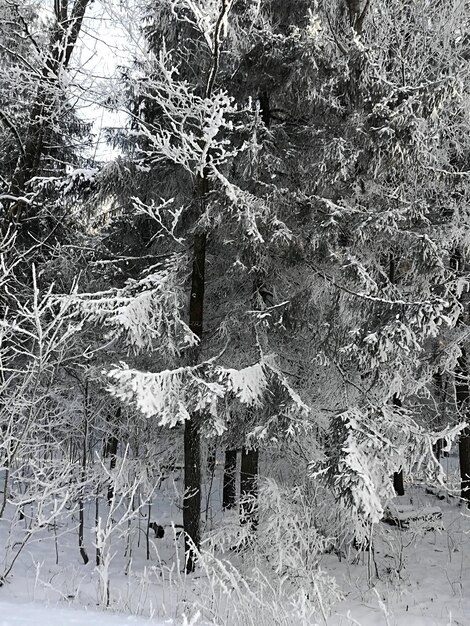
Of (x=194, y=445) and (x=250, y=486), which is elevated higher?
(x=194, y=445)

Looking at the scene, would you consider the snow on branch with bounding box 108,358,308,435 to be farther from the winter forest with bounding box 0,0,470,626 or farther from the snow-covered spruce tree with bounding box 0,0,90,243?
the snow-covered spruce tree with bounding box 0,0,90,243

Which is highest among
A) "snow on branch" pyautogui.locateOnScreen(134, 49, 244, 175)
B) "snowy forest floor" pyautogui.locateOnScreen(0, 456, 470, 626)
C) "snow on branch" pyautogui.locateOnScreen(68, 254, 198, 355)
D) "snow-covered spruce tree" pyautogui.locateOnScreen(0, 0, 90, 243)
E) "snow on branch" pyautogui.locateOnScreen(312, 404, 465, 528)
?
"snow-covered spruce tree" pyautogui.locateOnScreen(0, 0, 90, 243)

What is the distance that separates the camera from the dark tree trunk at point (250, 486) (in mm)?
7195

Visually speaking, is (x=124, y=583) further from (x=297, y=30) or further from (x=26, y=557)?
(x=297, y=30)

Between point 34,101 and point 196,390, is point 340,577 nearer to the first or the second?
point 196,390

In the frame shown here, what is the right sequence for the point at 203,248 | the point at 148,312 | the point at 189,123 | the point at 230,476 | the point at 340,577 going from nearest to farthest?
the point at 189,123
the point at 148,312
the point at 203,248
the point at 340,577
the point at 230,476

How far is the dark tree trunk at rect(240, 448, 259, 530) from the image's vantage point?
23.6 feet

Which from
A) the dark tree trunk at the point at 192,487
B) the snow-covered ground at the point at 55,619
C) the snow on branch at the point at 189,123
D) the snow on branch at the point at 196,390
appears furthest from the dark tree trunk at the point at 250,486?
the snow on branch at the point at 189,123

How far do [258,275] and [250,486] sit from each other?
3.24 meters

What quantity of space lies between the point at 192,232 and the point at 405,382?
430 centimetres

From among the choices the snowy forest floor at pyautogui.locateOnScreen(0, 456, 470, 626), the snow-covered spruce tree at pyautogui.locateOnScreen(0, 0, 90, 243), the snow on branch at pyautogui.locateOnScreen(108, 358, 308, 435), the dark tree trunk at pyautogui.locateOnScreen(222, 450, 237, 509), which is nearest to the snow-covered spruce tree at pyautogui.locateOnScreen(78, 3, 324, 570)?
the snow on branch at pyautogui.locateOnScreen(108, 358, 308, 435)

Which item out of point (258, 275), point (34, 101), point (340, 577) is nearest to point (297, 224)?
point (258, 275)

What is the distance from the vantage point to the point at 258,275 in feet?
24.8

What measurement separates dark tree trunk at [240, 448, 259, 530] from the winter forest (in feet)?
0.15
